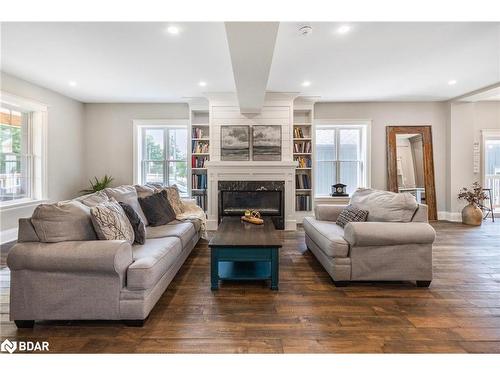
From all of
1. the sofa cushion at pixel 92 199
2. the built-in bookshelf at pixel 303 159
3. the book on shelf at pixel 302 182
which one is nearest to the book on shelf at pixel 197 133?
the built-in bookshelf at pixel 303 159

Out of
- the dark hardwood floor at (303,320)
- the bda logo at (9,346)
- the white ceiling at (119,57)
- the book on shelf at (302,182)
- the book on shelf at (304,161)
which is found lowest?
the bda logo at (9,346)

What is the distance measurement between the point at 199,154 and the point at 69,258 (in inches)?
167

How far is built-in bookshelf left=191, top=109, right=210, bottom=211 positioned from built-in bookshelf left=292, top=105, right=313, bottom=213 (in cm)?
190

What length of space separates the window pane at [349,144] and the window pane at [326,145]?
18 cm

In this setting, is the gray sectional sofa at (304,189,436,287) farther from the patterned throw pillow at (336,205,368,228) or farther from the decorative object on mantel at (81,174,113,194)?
the decorative object on mantel at (81,174,113,194)

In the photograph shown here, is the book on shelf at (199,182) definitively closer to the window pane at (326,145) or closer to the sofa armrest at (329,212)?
the window pane at (326,145)

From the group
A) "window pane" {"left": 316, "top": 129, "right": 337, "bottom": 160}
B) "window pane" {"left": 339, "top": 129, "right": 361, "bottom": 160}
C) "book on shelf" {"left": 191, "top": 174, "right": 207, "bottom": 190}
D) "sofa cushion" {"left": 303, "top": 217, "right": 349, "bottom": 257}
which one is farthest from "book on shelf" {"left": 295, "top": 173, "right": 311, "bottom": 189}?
"sofa cushion" {"left": 303, "top": 217, "right": 349, "bottom": 257}

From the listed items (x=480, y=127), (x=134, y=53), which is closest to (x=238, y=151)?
(x=134, y=53)

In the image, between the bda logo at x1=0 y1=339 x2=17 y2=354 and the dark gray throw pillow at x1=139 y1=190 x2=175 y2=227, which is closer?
the bda logo at x1=0 y1=339 x2=17 y2=354

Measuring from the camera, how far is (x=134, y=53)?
3598 millimetres

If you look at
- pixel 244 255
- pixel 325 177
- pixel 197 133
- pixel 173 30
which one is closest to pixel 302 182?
pixel 325 177

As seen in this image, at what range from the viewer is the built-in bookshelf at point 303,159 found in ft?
19.8

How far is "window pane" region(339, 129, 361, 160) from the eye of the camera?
255 inches

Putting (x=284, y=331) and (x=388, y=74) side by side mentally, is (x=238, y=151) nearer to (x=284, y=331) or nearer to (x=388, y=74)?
(x=388, y=74)
